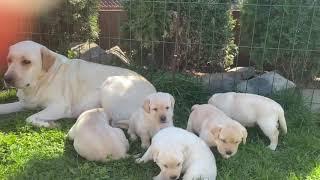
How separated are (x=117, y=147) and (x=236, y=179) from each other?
1135 millimetres

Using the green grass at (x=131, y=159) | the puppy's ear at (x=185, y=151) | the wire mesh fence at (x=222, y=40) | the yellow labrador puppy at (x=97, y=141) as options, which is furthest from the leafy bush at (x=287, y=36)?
the yellow labrador puppy at (x=97, y=141)

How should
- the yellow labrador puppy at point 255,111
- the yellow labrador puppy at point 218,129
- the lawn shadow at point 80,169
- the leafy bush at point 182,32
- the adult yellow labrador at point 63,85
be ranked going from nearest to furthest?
1. the lawn shadow at point 80,169
2. the yellow labrador puppy at point 218,129
3. the yellow labrador puppy at point 255,111
4. the adult yellow labrador at point 63,85
5. the leafy bush at point 182,32

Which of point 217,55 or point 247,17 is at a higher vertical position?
point 247,17

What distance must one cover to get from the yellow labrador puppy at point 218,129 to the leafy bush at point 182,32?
2.13 metres

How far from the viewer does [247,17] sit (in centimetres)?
719

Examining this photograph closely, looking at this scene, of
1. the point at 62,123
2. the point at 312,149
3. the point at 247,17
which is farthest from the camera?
the point at 247,17

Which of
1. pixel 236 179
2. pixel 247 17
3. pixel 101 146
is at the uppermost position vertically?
pixel 247 17

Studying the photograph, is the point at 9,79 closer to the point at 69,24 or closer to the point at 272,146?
the point at 69,24

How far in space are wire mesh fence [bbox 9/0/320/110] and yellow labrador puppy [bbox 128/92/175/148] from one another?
1.87 m

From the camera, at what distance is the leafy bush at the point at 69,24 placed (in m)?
7.16

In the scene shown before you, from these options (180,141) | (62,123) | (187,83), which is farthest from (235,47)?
(180,141)

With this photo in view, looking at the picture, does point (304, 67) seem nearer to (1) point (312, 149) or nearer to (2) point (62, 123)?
(1) point (312, 149)

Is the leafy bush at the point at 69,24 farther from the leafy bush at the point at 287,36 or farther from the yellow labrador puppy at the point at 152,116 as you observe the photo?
the yellow labrador puppy at the point at 152,116

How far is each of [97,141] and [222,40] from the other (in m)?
3.77
